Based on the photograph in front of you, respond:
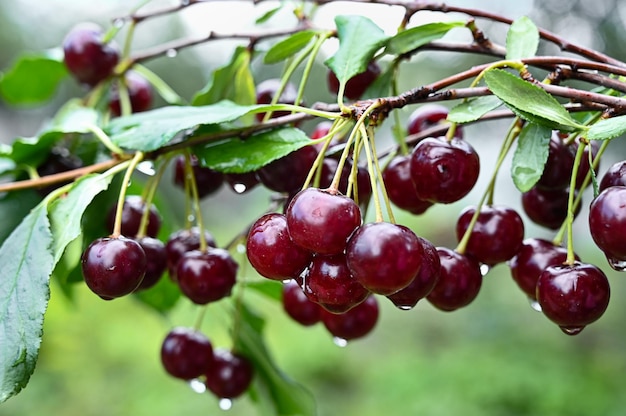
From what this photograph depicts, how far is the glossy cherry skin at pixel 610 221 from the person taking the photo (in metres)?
0.39

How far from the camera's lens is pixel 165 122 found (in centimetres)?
56

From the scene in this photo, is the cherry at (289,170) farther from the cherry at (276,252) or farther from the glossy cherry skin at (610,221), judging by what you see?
the glossy cherry skin at (610,221)

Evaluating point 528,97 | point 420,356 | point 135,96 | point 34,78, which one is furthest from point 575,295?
point 420,356

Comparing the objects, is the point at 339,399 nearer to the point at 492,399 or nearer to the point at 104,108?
the point at 492,399

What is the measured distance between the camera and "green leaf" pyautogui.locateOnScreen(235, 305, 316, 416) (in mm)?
767

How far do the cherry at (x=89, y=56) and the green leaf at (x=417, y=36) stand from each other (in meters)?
0.41

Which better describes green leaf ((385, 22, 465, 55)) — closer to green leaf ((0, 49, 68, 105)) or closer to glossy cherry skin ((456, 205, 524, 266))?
glossy cherry skin ((456, 205, 524, 266))

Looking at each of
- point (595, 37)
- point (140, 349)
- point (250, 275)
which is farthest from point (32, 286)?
point (250, 275)

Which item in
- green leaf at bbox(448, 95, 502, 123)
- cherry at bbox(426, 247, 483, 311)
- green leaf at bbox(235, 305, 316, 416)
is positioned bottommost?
green leaf at bbox(235, 305, 316, 416)

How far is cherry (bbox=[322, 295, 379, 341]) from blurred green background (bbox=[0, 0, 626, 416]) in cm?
179

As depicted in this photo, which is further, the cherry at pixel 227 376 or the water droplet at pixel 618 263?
the cherry at pixel 227 376

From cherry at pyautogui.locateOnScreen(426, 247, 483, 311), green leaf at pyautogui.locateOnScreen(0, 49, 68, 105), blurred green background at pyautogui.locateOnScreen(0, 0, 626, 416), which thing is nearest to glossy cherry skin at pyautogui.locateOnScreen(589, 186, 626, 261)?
cherry at pyautogui.locateOnScreen(426, 247, 483, 311)

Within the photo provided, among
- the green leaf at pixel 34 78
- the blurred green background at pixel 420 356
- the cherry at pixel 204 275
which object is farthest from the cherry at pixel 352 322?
the blurred green background at pixel 420 356

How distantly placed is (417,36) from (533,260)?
214mm
